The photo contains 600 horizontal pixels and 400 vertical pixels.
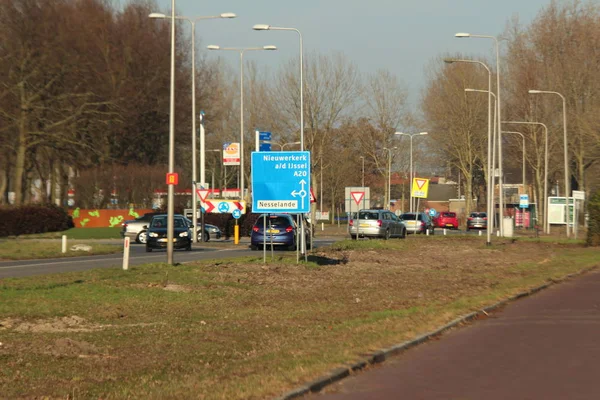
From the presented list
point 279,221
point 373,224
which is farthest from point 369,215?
point 279,221

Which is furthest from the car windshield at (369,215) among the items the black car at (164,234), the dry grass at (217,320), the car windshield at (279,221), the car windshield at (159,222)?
the dry grass at (217,320)

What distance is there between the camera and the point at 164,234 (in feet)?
131

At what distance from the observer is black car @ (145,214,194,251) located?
39781 mm

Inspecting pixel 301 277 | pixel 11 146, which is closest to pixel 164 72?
pixel 11 146

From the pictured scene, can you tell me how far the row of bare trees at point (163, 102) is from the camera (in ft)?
183

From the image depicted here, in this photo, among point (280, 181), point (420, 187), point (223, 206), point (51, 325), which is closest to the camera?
point (51, 325)

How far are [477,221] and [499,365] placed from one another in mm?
66379

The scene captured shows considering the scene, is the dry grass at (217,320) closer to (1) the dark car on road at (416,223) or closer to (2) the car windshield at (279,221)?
(2) the car windshield at (279,221)

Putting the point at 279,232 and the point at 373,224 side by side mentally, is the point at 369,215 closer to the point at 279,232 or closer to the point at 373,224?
the point at 373,224

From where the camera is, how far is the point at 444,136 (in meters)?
80.9

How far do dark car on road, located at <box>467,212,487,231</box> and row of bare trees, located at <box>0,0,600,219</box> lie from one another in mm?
4296

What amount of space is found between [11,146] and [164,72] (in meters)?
11.9

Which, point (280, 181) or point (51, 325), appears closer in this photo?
point (51, 325)

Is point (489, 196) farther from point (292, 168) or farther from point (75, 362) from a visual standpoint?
point (75, 362)
